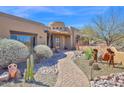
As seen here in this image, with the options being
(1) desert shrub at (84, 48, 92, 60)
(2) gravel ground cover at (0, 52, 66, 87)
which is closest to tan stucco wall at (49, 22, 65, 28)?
(2) gravel ground cover at (0, 52, 66, 87)

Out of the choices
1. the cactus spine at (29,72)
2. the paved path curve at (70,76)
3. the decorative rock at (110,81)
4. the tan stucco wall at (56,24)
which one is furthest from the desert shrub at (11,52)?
the decorative rock at (110,81)

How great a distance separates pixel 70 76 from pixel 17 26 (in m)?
2.61

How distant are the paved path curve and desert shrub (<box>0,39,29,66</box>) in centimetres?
133

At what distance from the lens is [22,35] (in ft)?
30.9

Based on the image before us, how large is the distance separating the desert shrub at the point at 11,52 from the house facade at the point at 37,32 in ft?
0.63

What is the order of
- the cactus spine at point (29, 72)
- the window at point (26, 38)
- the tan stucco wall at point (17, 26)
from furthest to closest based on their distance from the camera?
the window at point (26, 38) < the tan stucco wall at point (17, 26) < the cactus spine at point (29, 72)

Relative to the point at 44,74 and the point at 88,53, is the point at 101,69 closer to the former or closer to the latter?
the point at 88,53

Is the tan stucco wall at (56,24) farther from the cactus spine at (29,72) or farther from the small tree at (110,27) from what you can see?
the cactus spine at (29,72)

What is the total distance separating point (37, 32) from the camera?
32.8 ft

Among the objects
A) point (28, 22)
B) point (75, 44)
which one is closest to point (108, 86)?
point (75, 44)

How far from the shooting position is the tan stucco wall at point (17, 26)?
29.7 ft

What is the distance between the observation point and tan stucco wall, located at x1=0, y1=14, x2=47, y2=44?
9039 millimetres

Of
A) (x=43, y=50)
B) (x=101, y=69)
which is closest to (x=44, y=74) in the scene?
(x=43, y=50)
